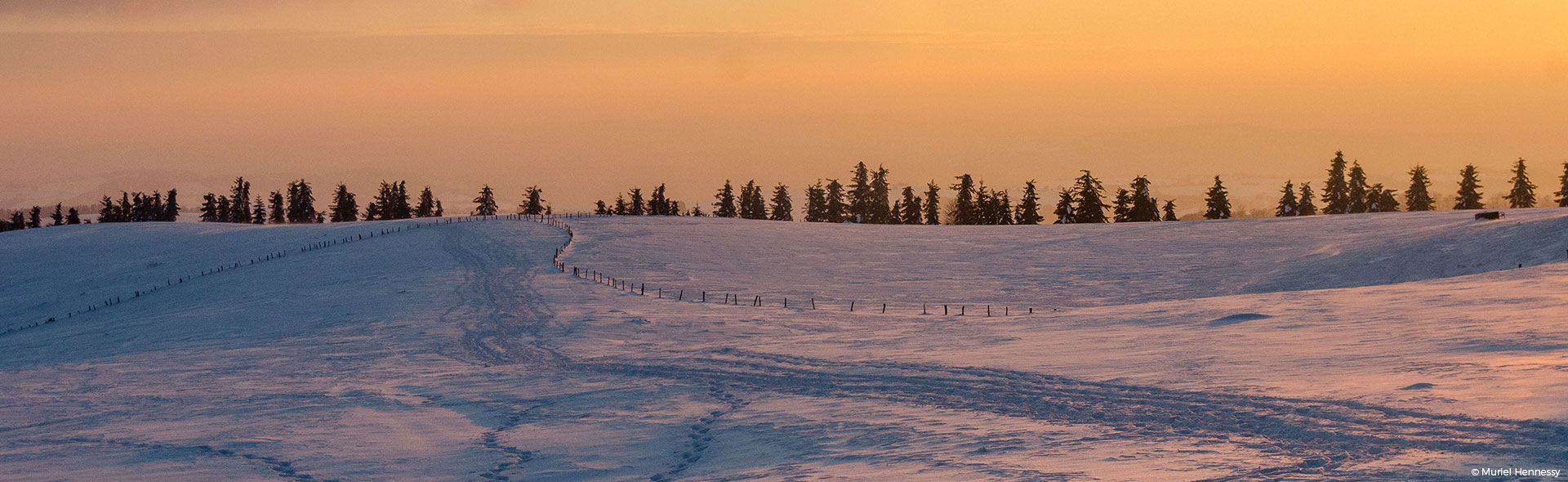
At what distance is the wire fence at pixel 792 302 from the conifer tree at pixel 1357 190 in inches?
3092

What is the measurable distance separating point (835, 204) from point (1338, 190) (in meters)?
53.4

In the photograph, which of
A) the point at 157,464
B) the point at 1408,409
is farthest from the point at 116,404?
the point at 1408,409

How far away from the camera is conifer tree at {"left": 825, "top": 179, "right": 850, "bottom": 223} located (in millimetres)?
132750

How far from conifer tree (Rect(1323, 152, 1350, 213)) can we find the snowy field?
156 ft

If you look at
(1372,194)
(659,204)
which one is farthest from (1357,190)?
(659,204)

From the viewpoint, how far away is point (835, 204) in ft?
440

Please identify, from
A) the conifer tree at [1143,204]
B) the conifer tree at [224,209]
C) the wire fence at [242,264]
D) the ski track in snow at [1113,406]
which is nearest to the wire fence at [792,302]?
the ski track in snow at [1113,406]

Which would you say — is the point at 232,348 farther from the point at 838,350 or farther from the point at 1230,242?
the point at 1230,242

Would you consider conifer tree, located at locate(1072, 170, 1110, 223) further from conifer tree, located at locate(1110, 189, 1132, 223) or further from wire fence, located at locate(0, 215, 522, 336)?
wire fence, located at locate(0, 215, 522, 336)

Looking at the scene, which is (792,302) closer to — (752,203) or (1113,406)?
(1113,406)

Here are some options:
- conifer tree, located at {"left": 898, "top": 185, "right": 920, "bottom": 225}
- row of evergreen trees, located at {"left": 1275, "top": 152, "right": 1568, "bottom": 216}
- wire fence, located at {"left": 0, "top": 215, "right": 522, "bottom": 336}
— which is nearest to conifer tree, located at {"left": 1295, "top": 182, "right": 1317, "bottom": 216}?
row of evergreen trees, located at {"left": 1275, "top": 152, "right": 1568, "bottom": 216}

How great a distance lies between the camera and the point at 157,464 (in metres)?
22.6

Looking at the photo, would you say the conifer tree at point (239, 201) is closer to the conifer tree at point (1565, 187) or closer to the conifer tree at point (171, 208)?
the conifer tree at point (171, 208)

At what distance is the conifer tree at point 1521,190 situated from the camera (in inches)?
4523
